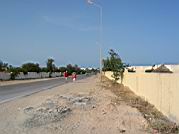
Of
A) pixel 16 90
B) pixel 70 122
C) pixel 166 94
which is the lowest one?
pixel 70 122

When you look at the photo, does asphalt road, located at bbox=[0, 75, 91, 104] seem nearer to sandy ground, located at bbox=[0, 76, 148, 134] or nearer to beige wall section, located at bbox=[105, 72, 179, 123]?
sandy ground, located at bbox=[0, 76, 148, 134]

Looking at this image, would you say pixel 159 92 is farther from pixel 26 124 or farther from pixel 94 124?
pixel 26 124

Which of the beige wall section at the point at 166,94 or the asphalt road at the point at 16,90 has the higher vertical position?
the beige wall section at the point at 166,94

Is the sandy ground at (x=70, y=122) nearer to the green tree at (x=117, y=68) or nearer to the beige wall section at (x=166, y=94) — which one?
the beige wall section at (x=166, y=94)

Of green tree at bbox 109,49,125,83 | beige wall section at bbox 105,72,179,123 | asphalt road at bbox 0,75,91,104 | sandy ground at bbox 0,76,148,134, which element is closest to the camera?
sandy ground at bbox 0,76,148,134

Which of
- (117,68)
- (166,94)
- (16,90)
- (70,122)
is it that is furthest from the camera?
(117,68)

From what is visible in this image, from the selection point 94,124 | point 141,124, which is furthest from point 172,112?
point 94,124

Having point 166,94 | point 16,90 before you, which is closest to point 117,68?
point 16,90

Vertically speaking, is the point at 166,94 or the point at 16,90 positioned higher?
the point at 166,94

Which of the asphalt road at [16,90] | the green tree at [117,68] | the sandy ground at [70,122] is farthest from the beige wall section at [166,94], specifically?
the green tree at [117,68]

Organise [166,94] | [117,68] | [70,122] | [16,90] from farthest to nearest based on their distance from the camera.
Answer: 1. [117,68]
2. [16,90]
3. [166,94]
4. [70,122]

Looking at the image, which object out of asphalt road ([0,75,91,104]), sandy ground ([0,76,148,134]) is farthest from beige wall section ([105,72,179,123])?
asphalt road ([0,75,91,104])

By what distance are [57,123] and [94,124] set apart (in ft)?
3.89

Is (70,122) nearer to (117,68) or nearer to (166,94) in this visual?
(166,94)
